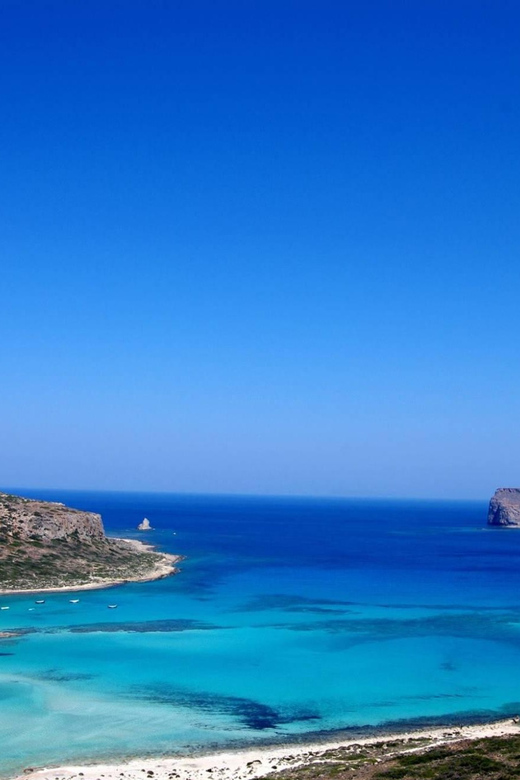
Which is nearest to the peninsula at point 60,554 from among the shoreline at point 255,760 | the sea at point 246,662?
the sea at point 246,662

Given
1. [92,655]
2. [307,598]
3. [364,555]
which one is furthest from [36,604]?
[364,555]

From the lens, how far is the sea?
36.4 metres

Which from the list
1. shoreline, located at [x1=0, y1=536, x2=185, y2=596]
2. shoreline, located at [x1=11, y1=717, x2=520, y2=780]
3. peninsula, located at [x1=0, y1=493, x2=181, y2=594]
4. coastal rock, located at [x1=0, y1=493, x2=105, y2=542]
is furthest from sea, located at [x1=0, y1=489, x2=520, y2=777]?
coastal rock, located at [x1=0, y1=493, x2=105, y2=542]

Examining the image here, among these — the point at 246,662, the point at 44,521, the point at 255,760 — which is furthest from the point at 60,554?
the point at 255,760

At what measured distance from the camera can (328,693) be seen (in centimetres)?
4306

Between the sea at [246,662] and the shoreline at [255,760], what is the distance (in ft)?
3.74

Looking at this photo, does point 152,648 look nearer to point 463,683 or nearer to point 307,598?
point 463,683

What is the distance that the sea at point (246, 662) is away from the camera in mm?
36438

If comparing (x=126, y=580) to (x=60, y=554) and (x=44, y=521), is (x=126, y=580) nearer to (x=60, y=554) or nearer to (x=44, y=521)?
(x=60, y=554)

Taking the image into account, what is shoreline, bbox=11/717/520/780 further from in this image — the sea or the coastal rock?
the coastal rock

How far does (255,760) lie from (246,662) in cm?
1815

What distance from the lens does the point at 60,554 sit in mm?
89812

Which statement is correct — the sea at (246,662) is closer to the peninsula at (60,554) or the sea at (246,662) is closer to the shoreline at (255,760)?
the shoreline at (255,760)

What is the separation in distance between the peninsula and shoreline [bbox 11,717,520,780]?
4842 centimetres
